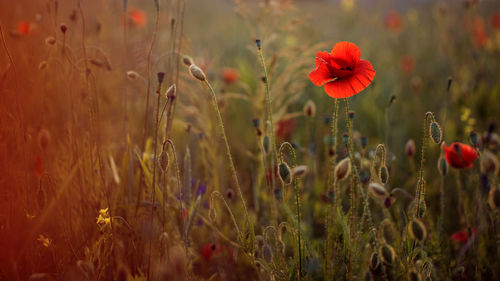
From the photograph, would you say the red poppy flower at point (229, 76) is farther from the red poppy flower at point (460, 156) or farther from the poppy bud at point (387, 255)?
the poppy bud at point (387, 255)

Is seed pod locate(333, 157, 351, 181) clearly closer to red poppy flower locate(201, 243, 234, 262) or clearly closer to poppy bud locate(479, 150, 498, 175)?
poppy bud locate(479, 150, 498, 175)

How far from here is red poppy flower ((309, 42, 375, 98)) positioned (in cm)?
92

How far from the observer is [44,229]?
3.51ft

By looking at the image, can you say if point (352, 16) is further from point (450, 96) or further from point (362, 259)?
point (362, 259)

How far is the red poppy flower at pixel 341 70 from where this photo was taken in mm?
922

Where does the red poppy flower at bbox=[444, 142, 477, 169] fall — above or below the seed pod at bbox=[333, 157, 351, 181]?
above

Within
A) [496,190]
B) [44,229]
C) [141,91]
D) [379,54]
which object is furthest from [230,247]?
[379,54]

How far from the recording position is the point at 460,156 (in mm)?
1072

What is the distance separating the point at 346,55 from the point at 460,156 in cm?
46

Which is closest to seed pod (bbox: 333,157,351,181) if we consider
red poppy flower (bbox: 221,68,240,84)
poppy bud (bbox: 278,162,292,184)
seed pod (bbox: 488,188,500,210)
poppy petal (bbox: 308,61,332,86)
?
poppy bud (bbox: 278,162,292,184)

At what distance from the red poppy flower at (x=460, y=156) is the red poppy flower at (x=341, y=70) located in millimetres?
393

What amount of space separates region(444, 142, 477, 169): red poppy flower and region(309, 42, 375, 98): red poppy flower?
0.39 metres

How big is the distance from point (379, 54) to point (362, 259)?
2894mm

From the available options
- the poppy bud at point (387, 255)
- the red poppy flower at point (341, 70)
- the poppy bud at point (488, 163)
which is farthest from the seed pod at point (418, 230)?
the red poppy flower at point (341, 70)
